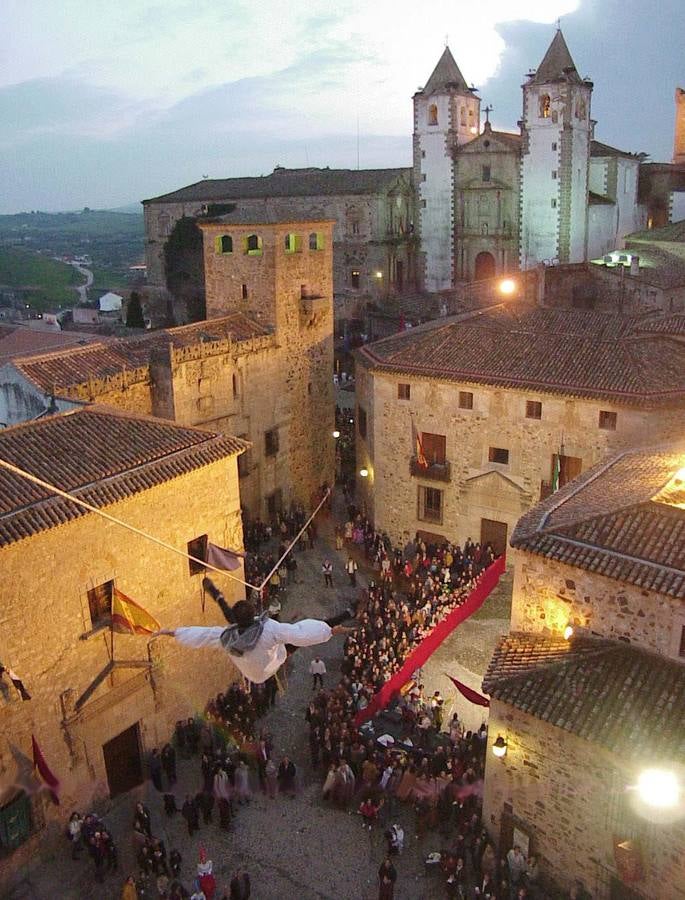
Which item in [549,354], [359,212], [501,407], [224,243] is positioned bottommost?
[501,407]

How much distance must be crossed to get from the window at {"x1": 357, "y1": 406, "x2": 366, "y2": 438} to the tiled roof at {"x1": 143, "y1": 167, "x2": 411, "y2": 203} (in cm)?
2672

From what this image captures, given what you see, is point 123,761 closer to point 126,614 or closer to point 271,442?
point 126,614

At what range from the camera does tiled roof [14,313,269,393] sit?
67.8 ft

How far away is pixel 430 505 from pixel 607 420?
613 cm

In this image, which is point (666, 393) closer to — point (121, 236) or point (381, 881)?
point (381, 881)

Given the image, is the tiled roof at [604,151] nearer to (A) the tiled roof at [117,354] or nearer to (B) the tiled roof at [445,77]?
(B) the tiled roof at [445,77]

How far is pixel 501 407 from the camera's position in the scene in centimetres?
2259

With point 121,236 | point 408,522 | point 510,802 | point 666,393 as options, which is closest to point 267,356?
point 408,522

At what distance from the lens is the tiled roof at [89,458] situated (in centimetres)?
1303

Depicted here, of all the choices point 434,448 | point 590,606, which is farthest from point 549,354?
point 590,606

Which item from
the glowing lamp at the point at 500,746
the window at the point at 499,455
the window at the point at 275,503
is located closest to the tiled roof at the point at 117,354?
the window at the point at 275,503

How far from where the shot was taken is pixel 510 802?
13164mm

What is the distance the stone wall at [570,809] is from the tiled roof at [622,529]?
260cm

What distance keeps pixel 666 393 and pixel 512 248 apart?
3003 cm
